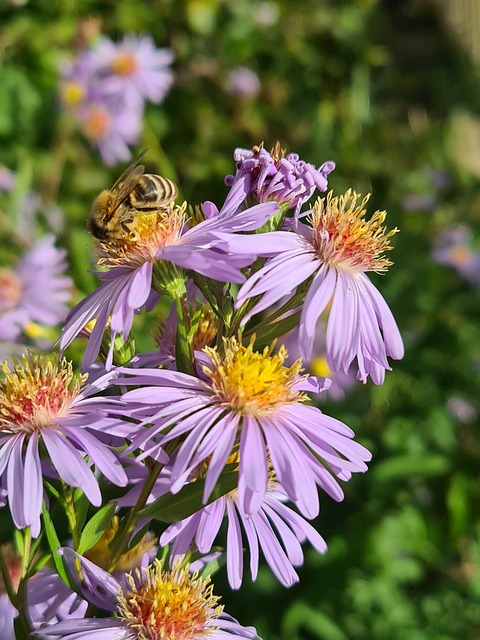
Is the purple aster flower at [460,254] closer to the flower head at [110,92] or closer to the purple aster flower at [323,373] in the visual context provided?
the purple aster flower at [323,373]

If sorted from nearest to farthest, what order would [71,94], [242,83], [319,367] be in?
[319,367] < [71,94] < [242,83]

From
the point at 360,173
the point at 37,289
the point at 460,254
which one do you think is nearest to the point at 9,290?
the point at 37,289

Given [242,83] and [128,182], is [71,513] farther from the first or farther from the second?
[242,83]

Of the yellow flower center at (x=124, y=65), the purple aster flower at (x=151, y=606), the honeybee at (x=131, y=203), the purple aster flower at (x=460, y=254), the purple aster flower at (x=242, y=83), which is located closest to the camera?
the purple aster flower at (x=151, y=606)

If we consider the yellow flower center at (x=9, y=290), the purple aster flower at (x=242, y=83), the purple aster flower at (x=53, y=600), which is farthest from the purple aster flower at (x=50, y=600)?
the purple aster flower at (x=242, y=83)

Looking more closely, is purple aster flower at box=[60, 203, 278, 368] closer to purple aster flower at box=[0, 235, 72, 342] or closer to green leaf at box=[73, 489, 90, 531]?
green leaf at box=[73, 489, 90, 531]

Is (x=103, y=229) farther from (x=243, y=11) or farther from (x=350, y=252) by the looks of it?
(x=243, y=11)
